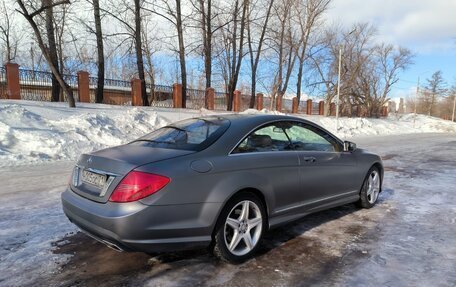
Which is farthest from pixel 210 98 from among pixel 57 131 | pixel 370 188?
Answer: pixel 370 188

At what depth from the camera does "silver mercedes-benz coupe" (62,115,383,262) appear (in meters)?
3.13

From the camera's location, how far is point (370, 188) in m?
5.73

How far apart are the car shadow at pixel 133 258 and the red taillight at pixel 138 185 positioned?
0.76 m

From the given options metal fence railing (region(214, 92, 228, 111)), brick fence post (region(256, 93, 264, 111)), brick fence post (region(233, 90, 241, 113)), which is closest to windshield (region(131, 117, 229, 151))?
metal fence railing (region(214, 92, 228, 111))

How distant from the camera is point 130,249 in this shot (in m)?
3.14

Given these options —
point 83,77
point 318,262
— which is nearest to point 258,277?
point 318,262

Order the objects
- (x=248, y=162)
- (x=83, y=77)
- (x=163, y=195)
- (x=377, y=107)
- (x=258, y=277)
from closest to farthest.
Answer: (x=163, y=195), (x=258, y=277), (x=248, y=162), (x=83, y=77), (x=377, y=107)

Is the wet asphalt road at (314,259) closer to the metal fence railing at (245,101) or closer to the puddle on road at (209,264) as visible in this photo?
the puddle on road at (209,264)

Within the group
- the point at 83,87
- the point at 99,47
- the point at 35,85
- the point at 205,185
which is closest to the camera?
the point at 205,185

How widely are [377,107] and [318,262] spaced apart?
2431 inches

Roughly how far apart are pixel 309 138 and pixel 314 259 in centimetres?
161

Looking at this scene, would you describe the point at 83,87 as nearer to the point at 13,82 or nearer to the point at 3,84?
the point at 13,82

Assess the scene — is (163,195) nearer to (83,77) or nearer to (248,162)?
(248,162)

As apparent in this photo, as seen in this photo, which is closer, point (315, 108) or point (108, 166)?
point (108, 166)
